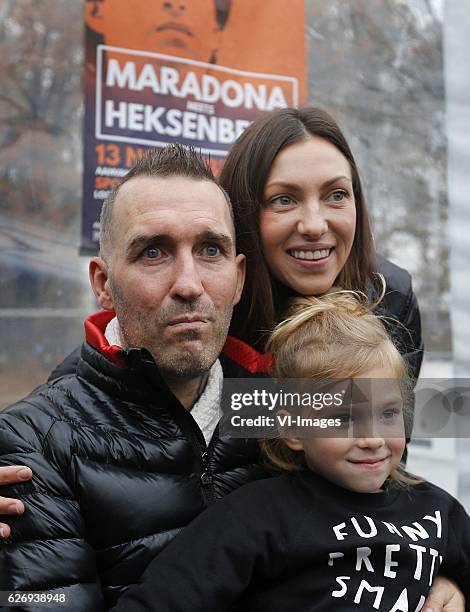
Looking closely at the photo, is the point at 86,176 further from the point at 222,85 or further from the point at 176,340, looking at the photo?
the point at 176,340

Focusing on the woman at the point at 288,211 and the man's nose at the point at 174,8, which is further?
the man's nose at the point at 174,8

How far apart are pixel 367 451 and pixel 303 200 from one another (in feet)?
1.93

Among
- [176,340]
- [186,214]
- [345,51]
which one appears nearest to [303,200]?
[186,214]

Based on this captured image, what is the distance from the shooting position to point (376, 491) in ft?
4.34

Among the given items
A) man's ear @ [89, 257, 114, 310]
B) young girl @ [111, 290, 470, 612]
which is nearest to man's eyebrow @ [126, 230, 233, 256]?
man's ear @ [89, 257, 114, 310]

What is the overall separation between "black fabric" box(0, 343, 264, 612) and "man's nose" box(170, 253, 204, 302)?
114 mm

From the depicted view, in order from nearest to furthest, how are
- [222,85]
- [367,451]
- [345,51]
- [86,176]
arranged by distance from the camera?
[367,451] → [86,176] → [222,85] → [345,51]

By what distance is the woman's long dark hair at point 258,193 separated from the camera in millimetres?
1632

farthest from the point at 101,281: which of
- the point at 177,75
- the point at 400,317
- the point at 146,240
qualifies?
the point at 177,75

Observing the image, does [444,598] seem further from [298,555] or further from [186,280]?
[186,280]

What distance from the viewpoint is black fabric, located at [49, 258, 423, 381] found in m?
1.80

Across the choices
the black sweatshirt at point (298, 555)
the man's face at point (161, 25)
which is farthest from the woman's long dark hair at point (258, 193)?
the man's face at point (161, 25)

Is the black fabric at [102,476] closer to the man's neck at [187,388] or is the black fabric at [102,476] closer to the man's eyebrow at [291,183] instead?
the man's neck at [187,388]

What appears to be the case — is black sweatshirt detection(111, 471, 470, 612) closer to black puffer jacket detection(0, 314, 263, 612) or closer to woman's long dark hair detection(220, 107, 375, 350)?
black puffer jacket detection(0, 314, 263, 612)
